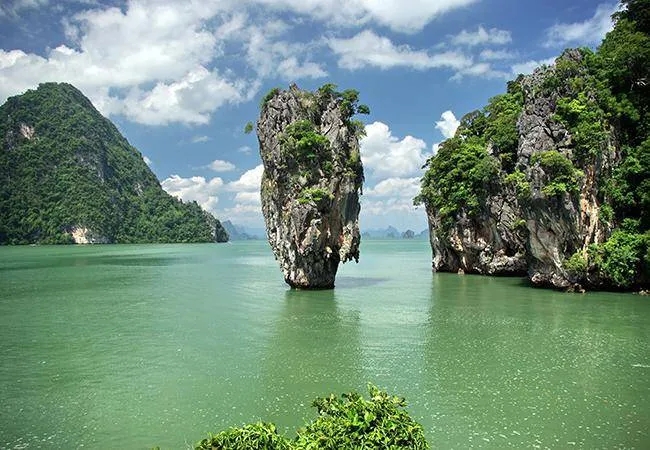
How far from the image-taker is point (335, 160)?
31.1m

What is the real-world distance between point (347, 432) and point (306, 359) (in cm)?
1056

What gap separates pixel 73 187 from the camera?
137625 millimetres

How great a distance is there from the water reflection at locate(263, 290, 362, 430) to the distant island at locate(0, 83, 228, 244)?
122m

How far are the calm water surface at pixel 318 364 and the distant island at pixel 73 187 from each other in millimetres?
109917

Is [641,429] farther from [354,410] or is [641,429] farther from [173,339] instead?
[173,339]

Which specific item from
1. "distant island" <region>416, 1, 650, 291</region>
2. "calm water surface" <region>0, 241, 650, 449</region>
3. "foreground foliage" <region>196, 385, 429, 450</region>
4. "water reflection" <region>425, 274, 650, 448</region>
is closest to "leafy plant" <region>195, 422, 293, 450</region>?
"foreground foliage" <region>196, 385, 429, 450</region>

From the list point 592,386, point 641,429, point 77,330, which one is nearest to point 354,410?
point 641,429

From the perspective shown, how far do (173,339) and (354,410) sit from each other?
597 inches

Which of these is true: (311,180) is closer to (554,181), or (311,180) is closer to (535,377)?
(554,181)

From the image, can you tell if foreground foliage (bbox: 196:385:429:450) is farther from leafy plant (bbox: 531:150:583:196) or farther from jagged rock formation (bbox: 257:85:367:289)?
leafy plant (bbox: 531:150:583:196)

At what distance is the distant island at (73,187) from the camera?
12779cm

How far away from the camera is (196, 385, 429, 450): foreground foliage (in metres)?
5.55

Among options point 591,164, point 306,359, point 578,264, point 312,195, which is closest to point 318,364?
point 306,359

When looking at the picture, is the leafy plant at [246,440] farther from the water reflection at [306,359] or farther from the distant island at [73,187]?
the distant island at [73,187]
